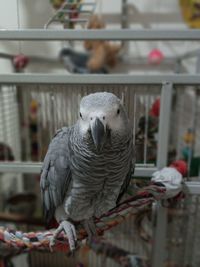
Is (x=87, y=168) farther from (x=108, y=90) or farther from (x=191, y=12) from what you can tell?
(x=191, y=12)

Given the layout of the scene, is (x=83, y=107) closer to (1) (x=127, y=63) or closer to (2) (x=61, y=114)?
(2) (x=61, y=114)

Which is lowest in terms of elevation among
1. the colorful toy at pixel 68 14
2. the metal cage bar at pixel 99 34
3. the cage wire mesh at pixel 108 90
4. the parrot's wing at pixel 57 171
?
the parrot's wing at pixel 57 171

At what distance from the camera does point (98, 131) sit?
1.64 ft

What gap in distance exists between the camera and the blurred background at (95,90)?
0.82 metres

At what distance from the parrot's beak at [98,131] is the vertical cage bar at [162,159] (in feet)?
1.03

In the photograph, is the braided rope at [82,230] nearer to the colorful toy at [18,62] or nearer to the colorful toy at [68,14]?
the colorful toy at [68,14]

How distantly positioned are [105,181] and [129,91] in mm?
277

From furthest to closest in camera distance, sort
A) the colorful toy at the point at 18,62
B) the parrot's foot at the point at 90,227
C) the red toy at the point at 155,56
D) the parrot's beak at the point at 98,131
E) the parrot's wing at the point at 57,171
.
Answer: the red toy at the point at 155,56 → the colorful toy at the point at 18,62 → the parrot's foot at the point at 90,227 → the parrot's wing at the point at 57,171 → the parrot's beak at the point at 98,131

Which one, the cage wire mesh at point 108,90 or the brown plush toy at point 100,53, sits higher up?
the brown plush toy at point 100,53

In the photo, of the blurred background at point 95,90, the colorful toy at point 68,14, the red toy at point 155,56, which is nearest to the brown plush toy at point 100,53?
the blurred background at point 95,90

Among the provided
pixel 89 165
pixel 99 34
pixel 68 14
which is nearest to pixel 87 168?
pixel 89 165

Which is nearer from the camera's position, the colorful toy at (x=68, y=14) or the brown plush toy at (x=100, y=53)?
the colorful toy at (x=68, y=14)

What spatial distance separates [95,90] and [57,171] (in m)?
0.27

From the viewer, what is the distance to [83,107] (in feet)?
1.79
